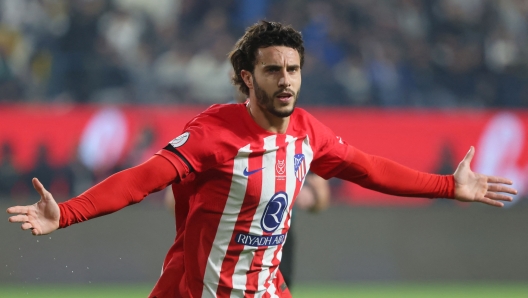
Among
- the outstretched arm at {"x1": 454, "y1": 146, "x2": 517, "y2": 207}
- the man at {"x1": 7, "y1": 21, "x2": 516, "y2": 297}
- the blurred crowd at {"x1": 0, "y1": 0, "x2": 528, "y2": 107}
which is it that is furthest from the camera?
the blurred crowd at {"x1": 0, "y1": 0, "x2": 528, "y2": 107}

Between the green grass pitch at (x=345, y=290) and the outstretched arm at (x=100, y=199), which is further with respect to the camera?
the green grass pitch at (x=345, y=290)

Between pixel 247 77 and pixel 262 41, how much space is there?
0.73ft

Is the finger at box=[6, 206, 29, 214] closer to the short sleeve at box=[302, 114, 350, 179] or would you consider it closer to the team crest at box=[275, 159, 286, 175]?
the team crest at box=[275, 159, 286, 175]

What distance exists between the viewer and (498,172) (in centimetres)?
1011

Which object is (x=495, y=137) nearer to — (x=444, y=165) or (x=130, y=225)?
(x=444, y=165)

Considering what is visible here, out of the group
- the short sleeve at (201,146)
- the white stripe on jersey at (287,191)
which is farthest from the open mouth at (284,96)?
the short sleeve at (201,146)

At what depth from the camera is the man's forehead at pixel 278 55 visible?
4289 mm

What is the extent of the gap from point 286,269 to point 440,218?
4277mm

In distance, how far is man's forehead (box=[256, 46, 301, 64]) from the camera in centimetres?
429

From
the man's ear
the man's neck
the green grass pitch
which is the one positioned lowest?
the green grass pitch

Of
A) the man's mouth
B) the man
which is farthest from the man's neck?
the man's mouth

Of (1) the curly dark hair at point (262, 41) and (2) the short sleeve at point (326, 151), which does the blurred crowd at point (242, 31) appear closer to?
(2) the short sleeve at point (326, 151)

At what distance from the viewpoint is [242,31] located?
10.8 meters

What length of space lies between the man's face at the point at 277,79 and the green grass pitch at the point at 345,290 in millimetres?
4625
